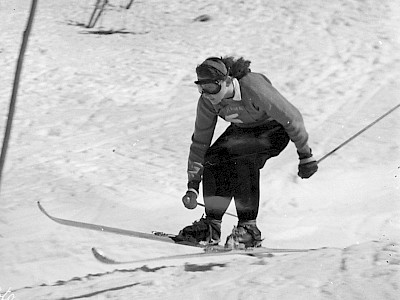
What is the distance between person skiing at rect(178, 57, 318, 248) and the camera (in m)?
3.70

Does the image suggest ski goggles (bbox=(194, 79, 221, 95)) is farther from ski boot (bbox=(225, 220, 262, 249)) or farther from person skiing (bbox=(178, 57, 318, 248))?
ski boot (bbox=(225, 220, 262, 249))

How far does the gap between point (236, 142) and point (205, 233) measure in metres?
0.52

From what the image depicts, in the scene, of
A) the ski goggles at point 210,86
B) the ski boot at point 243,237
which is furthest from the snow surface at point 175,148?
the ski goggles at point 210,86

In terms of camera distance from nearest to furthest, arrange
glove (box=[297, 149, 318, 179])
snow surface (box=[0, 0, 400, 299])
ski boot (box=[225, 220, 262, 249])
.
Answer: snow surface (box=[0, 0, 400, 299])
glove (box=[297, 149, 318, 179])
ski boot (box=[225, 220, 262, 249])

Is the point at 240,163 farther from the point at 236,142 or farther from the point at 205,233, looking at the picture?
the point at 205,233

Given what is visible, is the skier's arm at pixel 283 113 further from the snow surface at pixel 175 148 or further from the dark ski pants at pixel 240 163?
the snow surface at pixel 175 148

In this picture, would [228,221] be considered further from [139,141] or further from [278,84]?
[278,84]

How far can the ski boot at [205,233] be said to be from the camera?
4.04 meters

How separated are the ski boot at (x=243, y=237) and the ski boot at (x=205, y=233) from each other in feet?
0.26

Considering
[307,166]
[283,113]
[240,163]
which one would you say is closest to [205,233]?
[240,163]

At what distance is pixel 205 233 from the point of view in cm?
404

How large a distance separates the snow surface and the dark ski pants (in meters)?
0.31

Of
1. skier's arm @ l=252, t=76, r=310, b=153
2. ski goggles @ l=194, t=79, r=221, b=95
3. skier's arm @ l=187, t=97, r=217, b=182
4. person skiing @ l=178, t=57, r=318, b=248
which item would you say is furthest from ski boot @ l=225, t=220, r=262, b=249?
ski goggles @ l=194, t=79, r=221, b=95

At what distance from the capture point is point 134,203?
5500 millimetres
